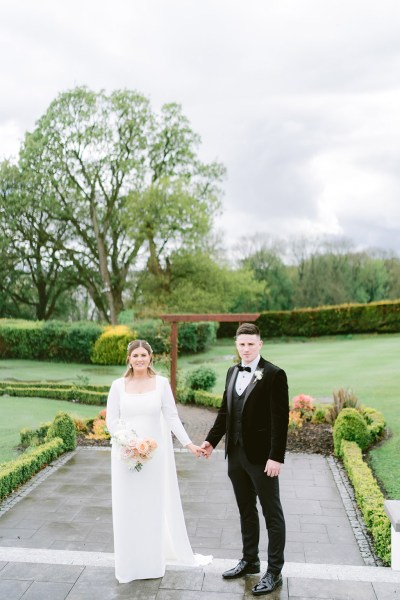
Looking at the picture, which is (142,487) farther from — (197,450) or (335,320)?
(335,320)

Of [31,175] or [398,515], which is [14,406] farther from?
[31,175]

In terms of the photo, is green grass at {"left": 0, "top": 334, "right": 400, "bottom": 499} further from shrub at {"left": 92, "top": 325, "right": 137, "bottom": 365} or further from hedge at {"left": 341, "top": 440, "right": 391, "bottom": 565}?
shrub at {"left": 92, "top": 325, "right": 137, "bottom": 365}

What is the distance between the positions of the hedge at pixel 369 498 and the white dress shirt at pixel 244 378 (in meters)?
2.27

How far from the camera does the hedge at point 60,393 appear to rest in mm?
16562

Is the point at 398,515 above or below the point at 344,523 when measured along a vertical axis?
above

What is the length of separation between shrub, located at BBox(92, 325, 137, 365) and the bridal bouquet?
66.6ft

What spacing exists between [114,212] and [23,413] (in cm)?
2289

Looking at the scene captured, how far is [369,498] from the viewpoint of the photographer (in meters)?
6.80

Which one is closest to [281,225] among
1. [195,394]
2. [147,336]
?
[147,336]

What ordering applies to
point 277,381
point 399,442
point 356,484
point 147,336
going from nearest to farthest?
point 277,381 < point 356,484 < point 399,442 < point 147,336

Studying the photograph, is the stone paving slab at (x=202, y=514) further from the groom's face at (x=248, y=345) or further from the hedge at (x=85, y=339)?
the hedge at (x=85, y=339)

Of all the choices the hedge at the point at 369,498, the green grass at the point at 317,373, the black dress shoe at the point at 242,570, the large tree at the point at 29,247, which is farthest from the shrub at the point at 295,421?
the large tree at the point at 29,247

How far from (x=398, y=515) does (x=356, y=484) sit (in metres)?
2.54

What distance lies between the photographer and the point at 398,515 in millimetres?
5031
